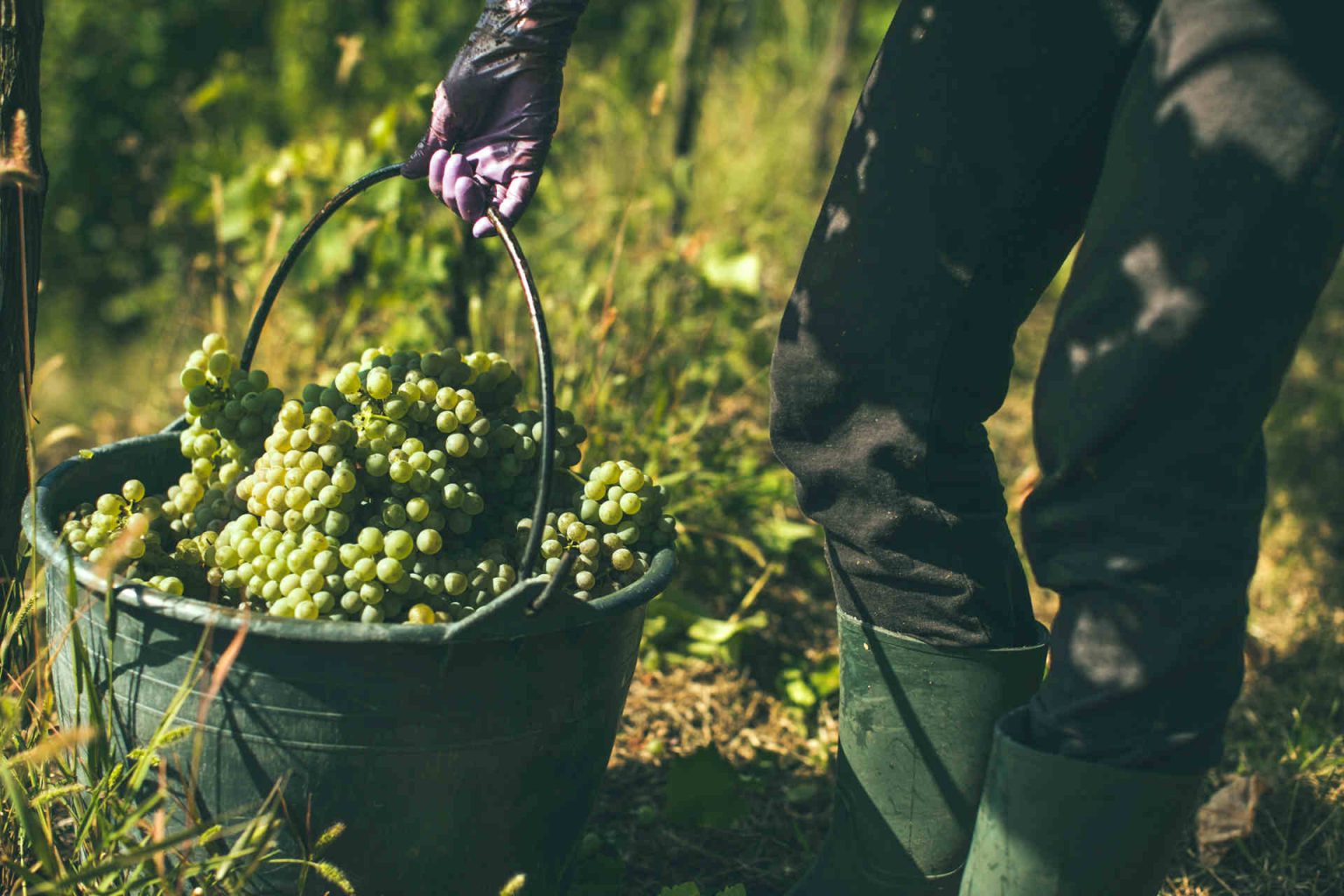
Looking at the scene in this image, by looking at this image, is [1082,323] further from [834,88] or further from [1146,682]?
[834,88]

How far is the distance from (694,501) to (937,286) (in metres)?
1.20

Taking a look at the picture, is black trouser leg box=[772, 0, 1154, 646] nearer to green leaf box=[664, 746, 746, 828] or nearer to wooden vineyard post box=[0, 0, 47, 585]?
green leaf box=[664, 746, 746, 828]

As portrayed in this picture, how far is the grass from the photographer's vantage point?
182 cm

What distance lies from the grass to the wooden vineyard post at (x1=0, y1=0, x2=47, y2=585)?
0.71 ft

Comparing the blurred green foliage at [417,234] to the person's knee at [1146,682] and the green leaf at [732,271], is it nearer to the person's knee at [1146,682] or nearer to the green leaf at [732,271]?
the green leaf at [732,271]

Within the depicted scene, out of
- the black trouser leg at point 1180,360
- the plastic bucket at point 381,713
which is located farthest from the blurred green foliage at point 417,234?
the black trouser leg at point 1180,360

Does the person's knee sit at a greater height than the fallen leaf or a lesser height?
greater

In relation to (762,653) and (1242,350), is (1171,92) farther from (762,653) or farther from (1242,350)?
(762,653)

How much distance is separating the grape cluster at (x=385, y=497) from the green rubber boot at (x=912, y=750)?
1.23 feet

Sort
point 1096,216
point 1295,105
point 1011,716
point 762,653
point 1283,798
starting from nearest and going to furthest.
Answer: point 1295,105 < point 1096,216 < point 1011,716 < point 1283,798 < point 762,653

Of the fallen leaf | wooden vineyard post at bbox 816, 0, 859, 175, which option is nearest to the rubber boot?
the fallen leaf

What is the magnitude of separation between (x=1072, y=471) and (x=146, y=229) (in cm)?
484

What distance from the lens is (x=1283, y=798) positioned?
192 cm

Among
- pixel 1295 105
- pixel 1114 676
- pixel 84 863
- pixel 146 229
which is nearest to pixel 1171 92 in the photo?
pixel 1295 105
